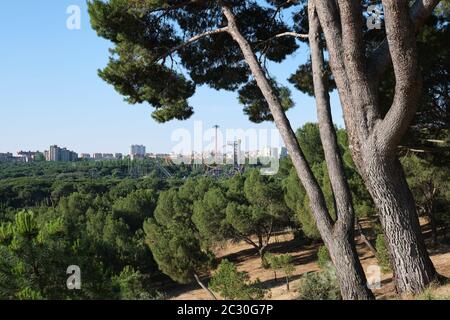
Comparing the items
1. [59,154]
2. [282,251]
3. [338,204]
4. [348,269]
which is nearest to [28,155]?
[59,154]

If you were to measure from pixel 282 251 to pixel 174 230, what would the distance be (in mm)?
8156

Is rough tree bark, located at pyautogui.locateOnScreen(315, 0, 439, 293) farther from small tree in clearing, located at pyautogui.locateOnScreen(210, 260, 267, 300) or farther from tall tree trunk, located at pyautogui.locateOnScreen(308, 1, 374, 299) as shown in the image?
small tree in clearing, located at pyautogui.locateOnScreen(210, 260, 267, 300)

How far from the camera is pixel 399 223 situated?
13.0 ft

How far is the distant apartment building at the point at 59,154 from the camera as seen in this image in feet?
424

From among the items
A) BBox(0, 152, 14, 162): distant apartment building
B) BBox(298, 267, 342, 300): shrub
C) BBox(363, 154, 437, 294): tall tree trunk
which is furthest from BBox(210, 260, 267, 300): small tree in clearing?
BBox(0, 152, 14, 162): distant apartment building

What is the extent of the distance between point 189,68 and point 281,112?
282cm

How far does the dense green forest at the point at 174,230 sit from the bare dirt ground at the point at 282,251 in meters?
0.66

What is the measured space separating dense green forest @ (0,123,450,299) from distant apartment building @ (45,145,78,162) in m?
97.7

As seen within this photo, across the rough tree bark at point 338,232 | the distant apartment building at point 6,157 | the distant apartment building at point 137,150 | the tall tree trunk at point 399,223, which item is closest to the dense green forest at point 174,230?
the rough tree bark at point 338,232

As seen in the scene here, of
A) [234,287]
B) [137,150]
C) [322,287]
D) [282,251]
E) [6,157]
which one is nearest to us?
[322,287]

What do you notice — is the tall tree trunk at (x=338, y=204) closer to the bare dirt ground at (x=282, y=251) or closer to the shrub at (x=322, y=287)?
the shrub at (x=322, y=287)

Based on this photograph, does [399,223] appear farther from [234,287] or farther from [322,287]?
[234,287]
